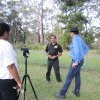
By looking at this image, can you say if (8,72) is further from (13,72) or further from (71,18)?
(71,18)

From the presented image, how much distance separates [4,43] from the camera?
4.96 metres

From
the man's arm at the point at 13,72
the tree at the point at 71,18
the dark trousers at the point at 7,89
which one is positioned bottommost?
the dark trousers at the point at 7,89

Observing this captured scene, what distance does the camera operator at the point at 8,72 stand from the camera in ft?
16.2

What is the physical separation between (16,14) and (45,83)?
6066cm

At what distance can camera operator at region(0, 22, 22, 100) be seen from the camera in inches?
194

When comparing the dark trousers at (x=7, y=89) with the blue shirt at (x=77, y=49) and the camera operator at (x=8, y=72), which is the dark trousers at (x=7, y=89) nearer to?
the camera operator at (x=8, y=72)

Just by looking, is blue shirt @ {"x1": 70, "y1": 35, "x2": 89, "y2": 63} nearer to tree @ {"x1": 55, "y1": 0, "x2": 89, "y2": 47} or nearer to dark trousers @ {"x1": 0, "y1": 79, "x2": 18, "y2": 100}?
dark trousers @ {"x1": 0, "y1": 79, "x2": 18, "y2": 100}

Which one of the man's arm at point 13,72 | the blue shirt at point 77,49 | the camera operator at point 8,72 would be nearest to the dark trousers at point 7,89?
the camera operator at point 8,72

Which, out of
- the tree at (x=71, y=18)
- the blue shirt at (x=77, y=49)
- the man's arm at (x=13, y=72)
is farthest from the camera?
the tree at (x=71, y=18)

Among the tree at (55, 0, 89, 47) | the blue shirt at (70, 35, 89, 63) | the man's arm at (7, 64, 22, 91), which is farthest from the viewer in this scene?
the tree at (55, 0, 89, 47)

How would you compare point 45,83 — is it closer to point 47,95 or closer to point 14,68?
point 47,95

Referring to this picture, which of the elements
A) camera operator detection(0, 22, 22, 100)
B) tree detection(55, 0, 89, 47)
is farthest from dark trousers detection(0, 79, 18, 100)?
tree detection(55, 0, 89, 47)

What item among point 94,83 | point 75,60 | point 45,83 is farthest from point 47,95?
point 94,83

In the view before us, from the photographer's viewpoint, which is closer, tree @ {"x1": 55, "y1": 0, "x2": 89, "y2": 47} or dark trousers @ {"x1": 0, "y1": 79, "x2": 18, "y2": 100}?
dark trousers @ {"x1": 0, "y1": 79, "x2": 18, "y2": 100}
